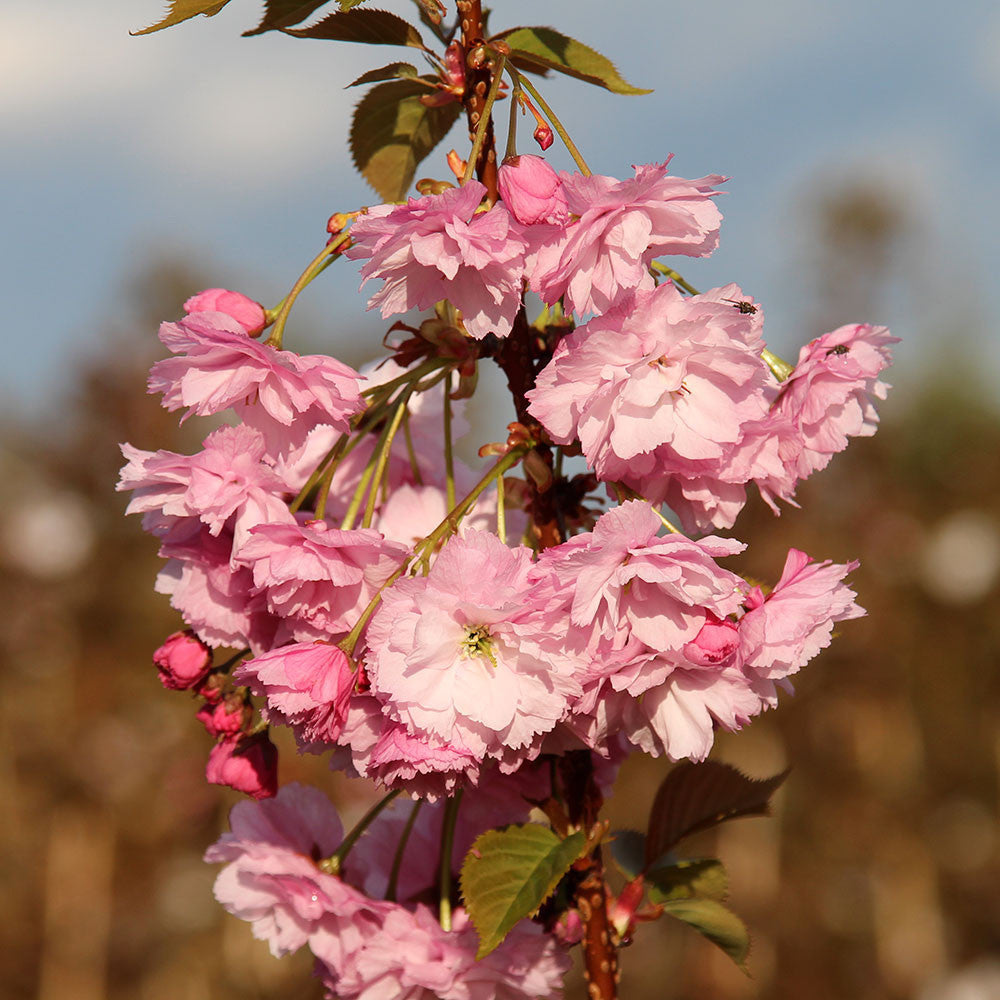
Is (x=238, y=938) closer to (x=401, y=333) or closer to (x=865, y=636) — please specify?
(x=865, y=636)

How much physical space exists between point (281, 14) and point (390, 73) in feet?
0.46

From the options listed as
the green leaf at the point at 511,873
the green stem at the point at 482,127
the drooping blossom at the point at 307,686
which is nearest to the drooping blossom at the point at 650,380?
the green stem at the point at 482,127

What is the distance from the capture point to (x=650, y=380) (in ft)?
3.21

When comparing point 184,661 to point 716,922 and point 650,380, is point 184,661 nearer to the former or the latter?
point 650,380

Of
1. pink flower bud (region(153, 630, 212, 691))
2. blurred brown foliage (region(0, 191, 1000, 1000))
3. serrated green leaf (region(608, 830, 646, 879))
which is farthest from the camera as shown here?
blurred brown foliage (region(0, 191, 1000, 1000))

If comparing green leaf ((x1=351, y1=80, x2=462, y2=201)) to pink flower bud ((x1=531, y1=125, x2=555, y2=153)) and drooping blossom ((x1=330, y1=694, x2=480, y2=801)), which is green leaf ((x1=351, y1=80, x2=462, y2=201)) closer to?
pink flower bud ((x1=531, y1=125, x2=555, y2=153))

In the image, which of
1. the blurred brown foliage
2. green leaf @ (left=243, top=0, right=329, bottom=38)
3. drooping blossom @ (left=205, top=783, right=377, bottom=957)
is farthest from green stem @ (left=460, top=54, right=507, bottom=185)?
the blurred brown foliage

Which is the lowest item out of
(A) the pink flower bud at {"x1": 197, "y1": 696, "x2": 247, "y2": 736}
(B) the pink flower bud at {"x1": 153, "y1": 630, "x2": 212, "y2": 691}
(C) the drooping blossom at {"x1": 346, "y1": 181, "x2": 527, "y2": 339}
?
(A) the pink flower bud at {"x1": 197, "y1": 696, "x2": 247, "y2": 736}

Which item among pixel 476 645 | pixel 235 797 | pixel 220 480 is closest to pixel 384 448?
pixel 220 480

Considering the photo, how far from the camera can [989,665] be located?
23.8ft

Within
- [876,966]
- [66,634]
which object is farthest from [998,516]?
[66,634]

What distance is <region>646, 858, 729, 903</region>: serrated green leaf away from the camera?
1.33 metres

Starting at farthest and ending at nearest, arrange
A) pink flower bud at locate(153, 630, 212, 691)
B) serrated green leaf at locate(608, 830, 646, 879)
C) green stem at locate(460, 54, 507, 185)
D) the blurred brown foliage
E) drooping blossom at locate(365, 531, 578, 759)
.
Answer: the blurred brown foliage, serrated green leaf at locate(608, 830, 646, 879), pink flower bud at locate(153, 630, 212, 691), green stem at locate(460, 54, 507, 185), drooping blossom at locate(365, 531, 578, 759)

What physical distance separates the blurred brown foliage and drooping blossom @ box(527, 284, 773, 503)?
4078 mm
